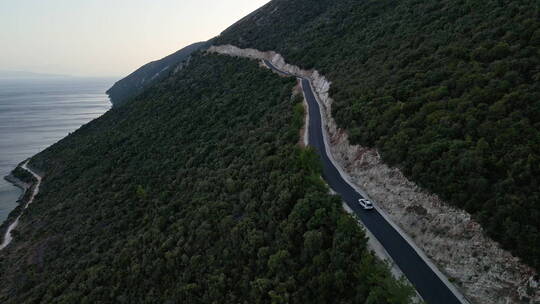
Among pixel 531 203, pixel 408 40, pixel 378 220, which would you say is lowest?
pixel 378 220

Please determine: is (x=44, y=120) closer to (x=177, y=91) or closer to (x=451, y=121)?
(x=177, y=91)

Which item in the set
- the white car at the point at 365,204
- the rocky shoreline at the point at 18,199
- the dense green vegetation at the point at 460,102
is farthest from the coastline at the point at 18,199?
the dense green vegetation at the point at 460,102

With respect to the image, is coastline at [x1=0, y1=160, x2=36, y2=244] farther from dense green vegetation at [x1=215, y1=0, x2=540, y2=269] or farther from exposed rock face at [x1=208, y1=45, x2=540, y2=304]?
dense green vegetation at [x1=215, y1=0, x2=540, y2=269]

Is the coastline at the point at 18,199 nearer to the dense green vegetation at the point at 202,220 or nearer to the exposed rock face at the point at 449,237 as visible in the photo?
the dense green vegetation at the point at 202,220

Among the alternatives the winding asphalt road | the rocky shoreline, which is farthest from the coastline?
the winding asphalt road

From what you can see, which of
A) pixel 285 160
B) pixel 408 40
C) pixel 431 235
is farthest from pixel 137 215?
pixel 408 40

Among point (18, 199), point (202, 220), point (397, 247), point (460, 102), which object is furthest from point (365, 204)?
point (18, 199)

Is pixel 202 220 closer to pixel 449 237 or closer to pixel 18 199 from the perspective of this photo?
pixel 449 237
